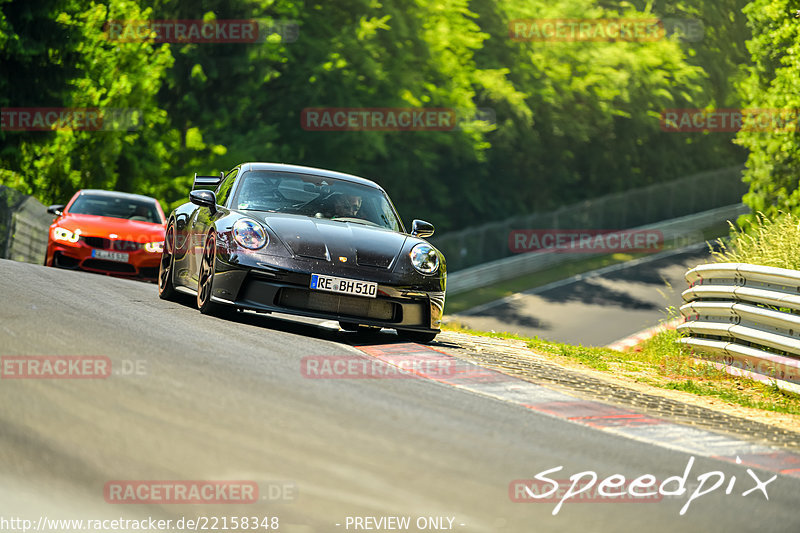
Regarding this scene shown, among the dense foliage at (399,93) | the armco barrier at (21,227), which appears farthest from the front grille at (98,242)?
the dense foliage at (399,93)

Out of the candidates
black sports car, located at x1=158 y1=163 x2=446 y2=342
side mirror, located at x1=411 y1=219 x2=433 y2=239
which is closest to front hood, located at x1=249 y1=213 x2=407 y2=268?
black sports car, located at x1=158 y1=163 x2=446 y2=342

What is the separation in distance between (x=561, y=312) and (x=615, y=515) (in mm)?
33526

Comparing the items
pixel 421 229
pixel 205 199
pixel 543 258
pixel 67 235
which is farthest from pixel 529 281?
pixel 205 199

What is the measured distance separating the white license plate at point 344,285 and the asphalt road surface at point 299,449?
155cm

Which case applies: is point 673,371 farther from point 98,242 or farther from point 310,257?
point 98,242

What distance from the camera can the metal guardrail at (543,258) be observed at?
43562 millimetres

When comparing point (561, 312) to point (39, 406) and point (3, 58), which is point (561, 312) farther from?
point (39, 406)

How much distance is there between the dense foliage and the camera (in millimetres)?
27156

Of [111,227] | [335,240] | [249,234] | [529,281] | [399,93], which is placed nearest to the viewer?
[249,234]

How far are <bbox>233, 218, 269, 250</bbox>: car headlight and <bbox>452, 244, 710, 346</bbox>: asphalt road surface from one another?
21.1m

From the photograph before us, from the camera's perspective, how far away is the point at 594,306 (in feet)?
127

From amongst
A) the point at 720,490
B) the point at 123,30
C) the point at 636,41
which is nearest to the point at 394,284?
the point at 720,490

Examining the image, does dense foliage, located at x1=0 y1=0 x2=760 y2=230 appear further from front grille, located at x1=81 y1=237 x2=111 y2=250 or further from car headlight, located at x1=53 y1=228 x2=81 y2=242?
front grille, located at x1=81 y1=237 x2=111 y2=250

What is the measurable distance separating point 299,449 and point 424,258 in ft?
16.2
